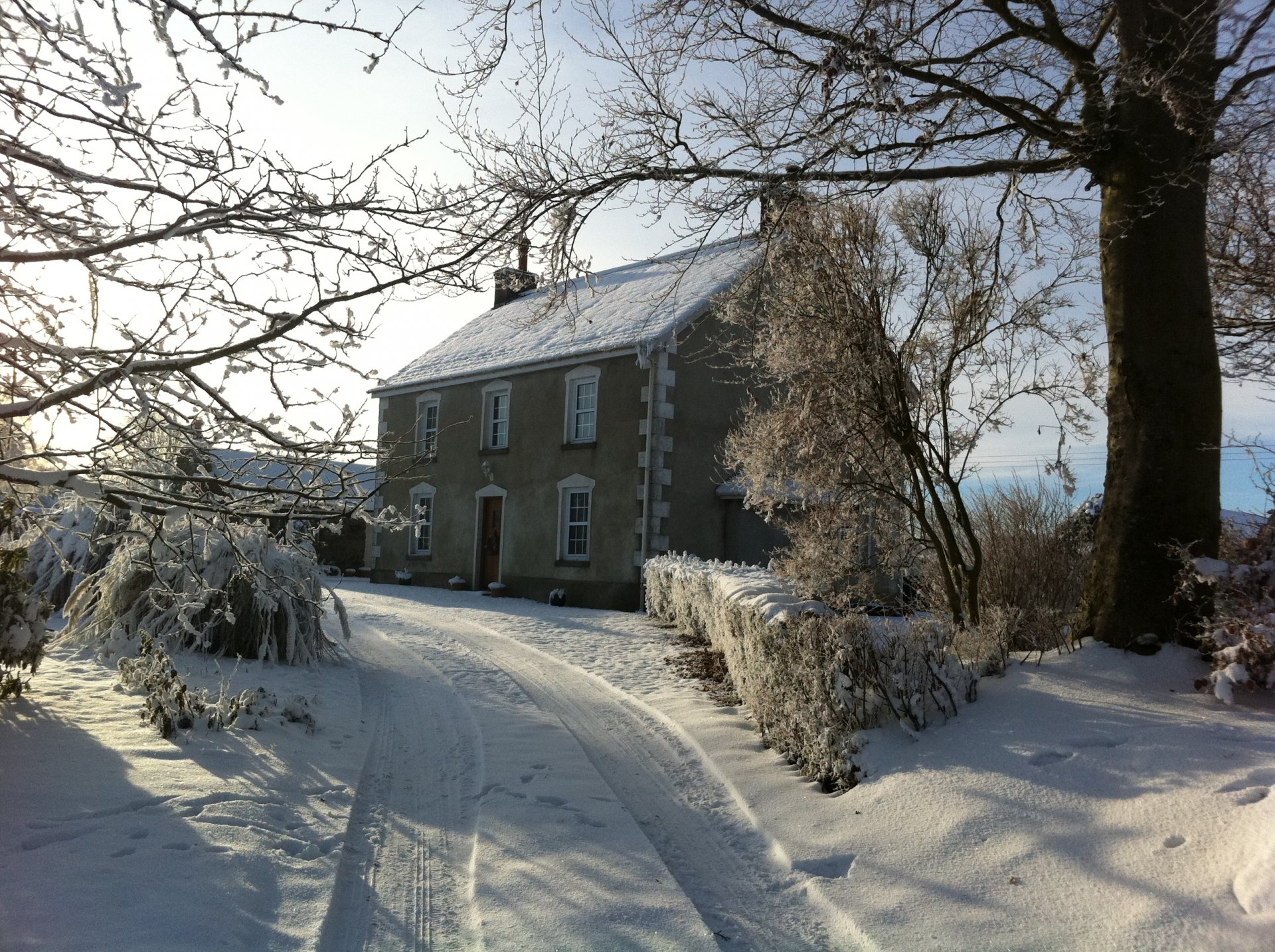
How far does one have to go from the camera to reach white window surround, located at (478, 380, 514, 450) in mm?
22469

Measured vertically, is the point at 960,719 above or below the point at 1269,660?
below

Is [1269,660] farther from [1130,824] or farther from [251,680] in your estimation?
[251,680]

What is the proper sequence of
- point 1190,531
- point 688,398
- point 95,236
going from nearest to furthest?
1. point 95,236
2. point 1190,531
3. point 688,398

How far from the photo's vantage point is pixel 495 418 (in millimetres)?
22938

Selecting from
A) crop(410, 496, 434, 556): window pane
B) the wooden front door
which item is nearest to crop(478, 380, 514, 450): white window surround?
the wooden front door

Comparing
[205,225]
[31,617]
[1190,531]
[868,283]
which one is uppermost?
[868,283]

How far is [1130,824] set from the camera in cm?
405

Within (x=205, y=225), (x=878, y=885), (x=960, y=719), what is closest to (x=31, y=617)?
(x=205, y=225)

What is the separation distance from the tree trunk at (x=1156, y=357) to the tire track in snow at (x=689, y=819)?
3103mm

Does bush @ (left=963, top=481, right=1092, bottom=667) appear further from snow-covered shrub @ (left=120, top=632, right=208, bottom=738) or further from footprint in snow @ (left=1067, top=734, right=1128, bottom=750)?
snow-covered shrub @ (left=120, top=632, right=208, bottom=738)

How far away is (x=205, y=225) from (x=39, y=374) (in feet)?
3.18

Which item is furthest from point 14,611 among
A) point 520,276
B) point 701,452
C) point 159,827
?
point 701,452

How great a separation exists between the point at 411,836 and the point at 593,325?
17261 mm

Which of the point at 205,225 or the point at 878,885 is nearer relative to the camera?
the point at 205,225
